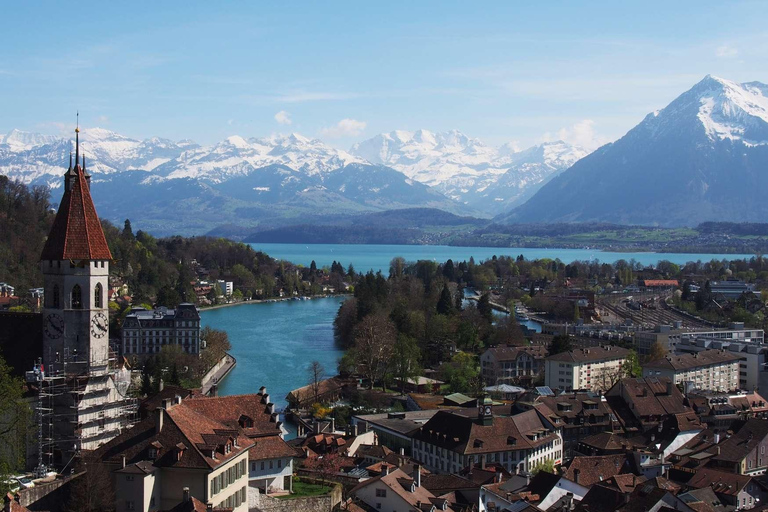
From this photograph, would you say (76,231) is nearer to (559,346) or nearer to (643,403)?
(643,403)

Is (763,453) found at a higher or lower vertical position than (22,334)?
lower

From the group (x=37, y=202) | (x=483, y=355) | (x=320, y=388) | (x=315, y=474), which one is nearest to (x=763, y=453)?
(x=315, y=474)

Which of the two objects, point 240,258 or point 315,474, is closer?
point 315,474

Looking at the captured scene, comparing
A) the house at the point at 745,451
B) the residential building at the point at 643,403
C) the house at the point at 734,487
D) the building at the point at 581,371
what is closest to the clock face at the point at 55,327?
the house at the point at 734,487

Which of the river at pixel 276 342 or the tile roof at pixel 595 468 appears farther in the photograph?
the river at pixel 276 342

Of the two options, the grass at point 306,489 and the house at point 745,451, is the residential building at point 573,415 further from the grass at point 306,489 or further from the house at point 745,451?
the grass at point 306,489

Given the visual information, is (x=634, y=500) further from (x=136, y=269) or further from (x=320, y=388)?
(x=136, y=269)

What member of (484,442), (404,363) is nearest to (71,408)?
(484,442)
